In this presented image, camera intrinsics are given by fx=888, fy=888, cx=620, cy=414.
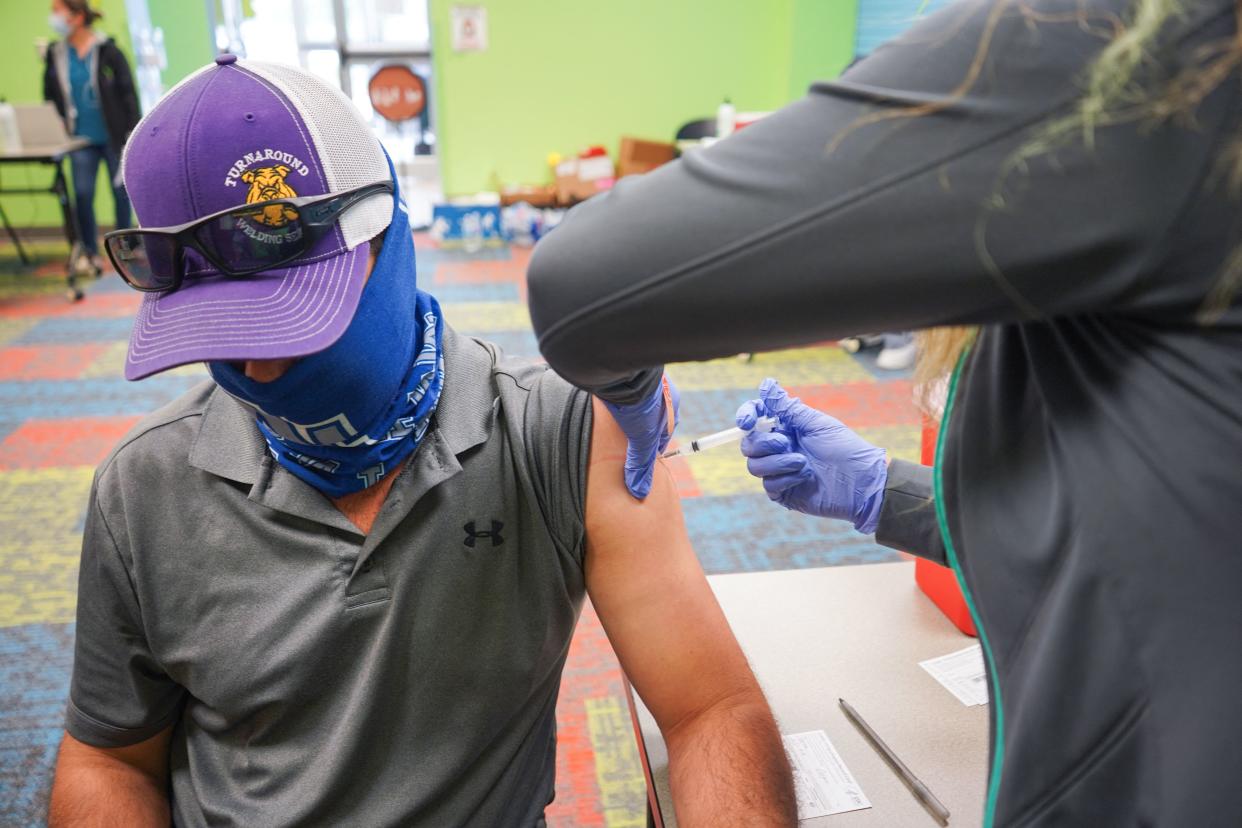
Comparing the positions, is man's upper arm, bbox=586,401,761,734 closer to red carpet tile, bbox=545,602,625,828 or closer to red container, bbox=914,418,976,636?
red container, bbox=914,418,976,636

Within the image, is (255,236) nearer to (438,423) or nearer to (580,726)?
(438,423)

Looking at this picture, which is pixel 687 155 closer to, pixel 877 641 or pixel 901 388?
pixel 877 641

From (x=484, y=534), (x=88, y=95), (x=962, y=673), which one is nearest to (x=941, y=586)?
(x=962, y=673)

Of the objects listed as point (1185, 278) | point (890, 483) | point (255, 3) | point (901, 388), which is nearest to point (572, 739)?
point (890, 483)

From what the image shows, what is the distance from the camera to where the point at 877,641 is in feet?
3.94

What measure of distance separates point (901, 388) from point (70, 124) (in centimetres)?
531

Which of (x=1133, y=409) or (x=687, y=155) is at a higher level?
(x=687, y=155)

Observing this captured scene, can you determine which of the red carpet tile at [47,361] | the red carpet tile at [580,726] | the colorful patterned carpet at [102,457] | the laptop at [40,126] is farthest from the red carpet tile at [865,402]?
the laptop at [40,126]

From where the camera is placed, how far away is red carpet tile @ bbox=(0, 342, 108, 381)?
3.97 metres

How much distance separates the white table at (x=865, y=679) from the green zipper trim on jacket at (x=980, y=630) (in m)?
0.37

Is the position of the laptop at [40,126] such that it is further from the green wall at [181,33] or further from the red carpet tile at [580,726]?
the red carpet tile at [580,726]

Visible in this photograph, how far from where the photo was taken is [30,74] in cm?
639

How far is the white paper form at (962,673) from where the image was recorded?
1101mm

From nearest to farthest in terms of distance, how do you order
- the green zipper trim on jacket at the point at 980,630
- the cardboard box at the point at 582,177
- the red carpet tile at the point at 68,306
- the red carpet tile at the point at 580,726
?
1. the green zipper trim on jacket at the point at 980,630
2. the red carpet tile at the point at 580,726
3. the red carpet tile at the point at 68,306
4. the cardboard box at the point at 582,177
